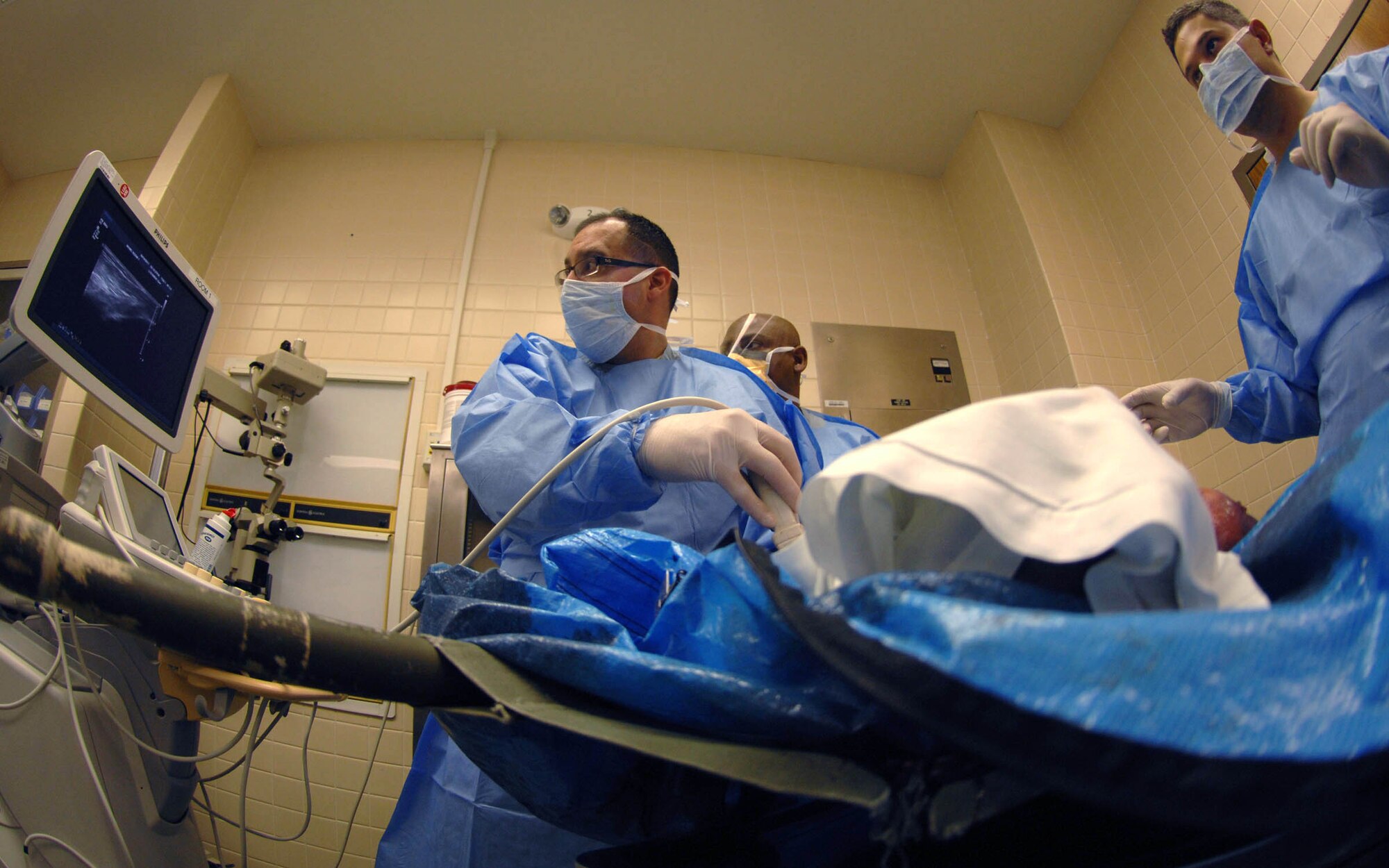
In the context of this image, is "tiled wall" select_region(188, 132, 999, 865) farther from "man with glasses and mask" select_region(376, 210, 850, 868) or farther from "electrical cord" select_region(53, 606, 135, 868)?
"electrical cord" select_region(53, 606, 135, 868)

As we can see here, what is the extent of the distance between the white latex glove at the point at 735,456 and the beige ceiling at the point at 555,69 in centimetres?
222

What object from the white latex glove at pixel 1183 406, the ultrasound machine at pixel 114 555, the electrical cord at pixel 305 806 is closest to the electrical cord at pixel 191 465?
the ultrasound machine at pixel 114 555

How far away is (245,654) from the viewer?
0.35m

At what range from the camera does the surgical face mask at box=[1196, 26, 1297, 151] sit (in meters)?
1.39

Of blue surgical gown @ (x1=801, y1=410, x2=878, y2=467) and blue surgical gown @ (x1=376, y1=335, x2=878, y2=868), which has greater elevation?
blue surgical gown @ (x1=801, y1=410, x2=878, y2=467)

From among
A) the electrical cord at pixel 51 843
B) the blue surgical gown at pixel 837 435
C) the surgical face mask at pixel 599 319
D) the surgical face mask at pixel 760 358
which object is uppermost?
the surgical face mask at pixel 760 358

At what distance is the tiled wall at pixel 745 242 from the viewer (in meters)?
2.63

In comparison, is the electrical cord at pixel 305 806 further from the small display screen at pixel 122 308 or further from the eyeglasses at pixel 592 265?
the eyeglasses at pixel 592 265

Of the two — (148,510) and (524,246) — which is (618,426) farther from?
(524,246)

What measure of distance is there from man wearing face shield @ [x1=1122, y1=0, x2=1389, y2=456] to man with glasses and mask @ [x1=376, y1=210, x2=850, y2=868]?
711 millimetres

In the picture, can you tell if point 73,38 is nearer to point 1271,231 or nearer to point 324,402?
point 324,402

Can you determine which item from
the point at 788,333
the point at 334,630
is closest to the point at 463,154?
the point at 788,333

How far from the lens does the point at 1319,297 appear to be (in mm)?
1243

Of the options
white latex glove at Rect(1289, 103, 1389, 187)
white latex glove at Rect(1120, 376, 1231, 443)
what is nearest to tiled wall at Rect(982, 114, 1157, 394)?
white latex glove at Rect(1120, 376, 1231, 443)
